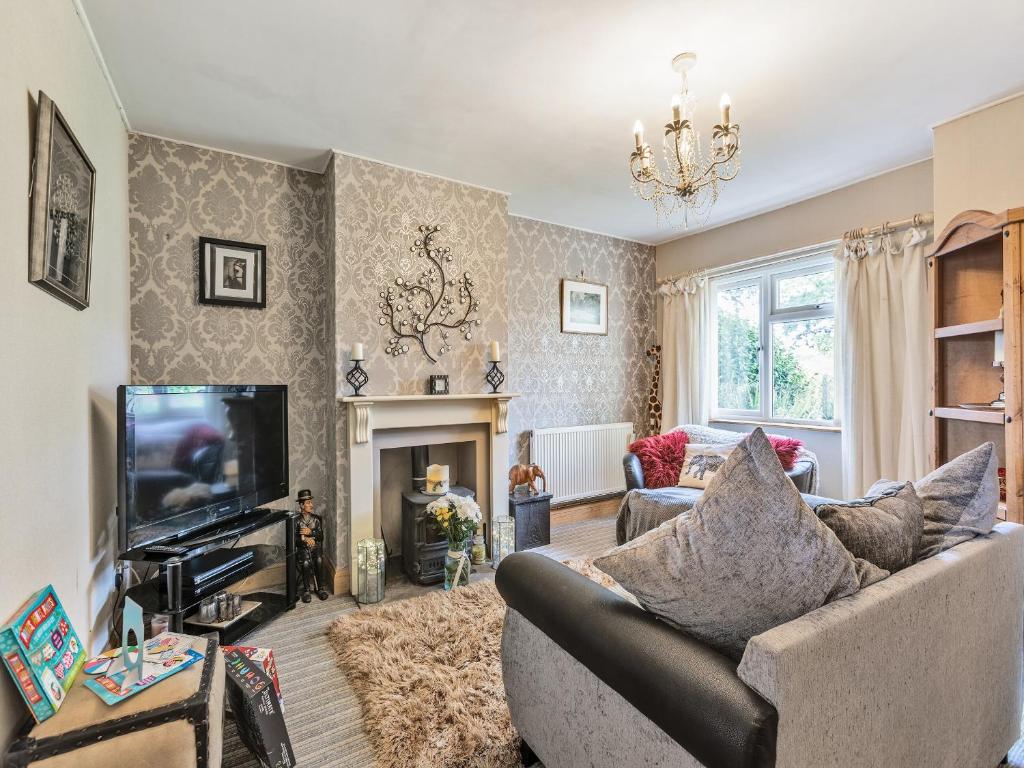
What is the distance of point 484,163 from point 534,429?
2139mm

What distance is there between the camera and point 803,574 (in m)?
1.01

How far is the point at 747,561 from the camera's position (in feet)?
3.28

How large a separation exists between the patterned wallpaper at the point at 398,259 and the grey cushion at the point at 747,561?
2.37 m

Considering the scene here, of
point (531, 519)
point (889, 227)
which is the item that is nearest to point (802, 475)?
point (889, 227)

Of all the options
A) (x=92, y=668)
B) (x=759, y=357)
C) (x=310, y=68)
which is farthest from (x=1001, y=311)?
(x=92, y=668)

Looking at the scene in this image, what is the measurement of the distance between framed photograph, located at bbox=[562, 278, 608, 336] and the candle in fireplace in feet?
6.05

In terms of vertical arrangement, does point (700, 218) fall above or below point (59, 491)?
above

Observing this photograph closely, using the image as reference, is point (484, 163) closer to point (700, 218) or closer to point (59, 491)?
point (700, 218)

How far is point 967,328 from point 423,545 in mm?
3137

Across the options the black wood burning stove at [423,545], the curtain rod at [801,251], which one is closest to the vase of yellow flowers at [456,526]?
the black wood burning stove at [423,545]

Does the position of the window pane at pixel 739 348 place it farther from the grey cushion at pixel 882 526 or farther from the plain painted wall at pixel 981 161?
the grey cushion at pixel 882 526

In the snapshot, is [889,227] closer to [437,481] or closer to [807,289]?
[807,289]

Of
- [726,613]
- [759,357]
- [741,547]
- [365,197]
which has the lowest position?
[726,613]

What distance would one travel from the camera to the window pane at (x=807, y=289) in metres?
3.72
